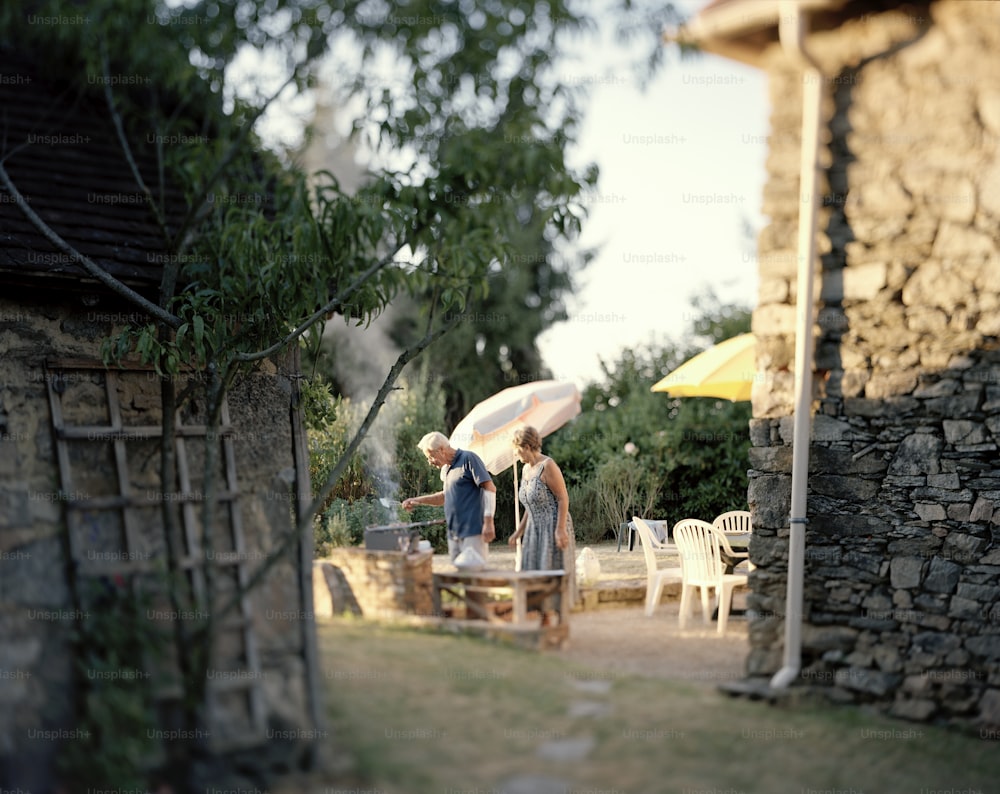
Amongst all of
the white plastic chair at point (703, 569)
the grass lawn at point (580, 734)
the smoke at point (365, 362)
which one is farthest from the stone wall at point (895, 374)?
the smoke at point (365, 362)

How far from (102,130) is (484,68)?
150 inches

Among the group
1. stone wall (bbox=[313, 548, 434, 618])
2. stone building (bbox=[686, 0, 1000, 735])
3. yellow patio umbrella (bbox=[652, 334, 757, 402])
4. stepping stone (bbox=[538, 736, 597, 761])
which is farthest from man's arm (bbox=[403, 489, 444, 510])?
stepping stone (bbox=[538, 736, 597, 761])

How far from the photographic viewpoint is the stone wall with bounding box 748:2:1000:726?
17.9ft

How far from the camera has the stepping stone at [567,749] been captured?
4.32m

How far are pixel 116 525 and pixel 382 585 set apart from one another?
6.66ft

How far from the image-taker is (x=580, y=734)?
14.8ft

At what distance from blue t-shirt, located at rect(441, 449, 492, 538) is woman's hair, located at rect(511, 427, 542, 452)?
38 centimetres

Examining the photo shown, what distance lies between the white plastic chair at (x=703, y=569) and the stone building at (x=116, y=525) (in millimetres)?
3152

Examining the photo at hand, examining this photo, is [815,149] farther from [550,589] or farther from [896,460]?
[550,589]

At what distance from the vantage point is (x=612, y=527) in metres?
9.43

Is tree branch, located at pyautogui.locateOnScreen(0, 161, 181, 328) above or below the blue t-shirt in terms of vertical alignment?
above

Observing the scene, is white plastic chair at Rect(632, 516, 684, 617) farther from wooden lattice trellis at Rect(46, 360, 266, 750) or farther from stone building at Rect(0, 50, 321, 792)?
wooden lattice trellis at Rect(46, 360, 266, 750)

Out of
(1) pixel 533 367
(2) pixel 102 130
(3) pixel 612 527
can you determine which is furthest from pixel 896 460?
(1) pixel 533 367

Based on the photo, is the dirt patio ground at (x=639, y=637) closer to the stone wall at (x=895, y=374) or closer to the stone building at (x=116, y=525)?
A: the stone wall at (x=895, y=374)
